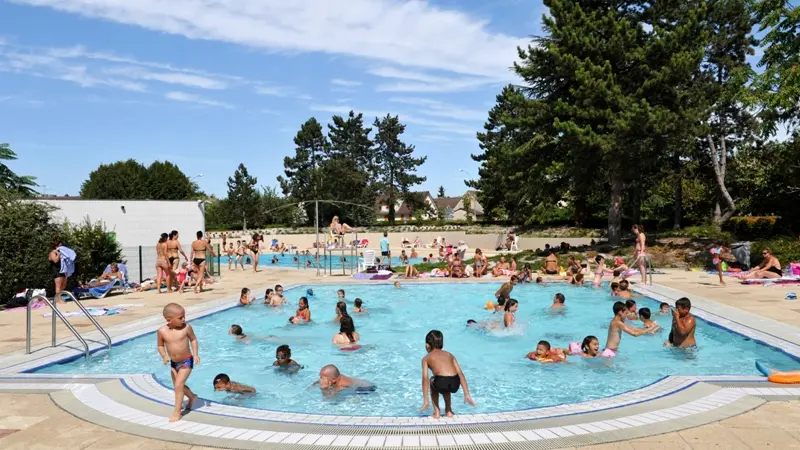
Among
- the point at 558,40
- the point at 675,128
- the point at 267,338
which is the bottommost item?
the point at 267,338

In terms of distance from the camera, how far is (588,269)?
21.2 m

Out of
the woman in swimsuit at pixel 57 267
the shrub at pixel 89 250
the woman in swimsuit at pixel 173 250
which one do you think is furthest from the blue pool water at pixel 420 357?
the shrub at pixel 89 250

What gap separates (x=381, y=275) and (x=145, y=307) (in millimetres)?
8355

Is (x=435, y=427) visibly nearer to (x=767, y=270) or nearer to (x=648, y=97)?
(x=767, y=270)

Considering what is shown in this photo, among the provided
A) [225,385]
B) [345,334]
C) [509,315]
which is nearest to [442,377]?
[225,385]

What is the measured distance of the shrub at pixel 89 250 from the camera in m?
15.7

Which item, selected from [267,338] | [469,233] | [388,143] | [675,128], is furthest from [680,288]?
[388,143]

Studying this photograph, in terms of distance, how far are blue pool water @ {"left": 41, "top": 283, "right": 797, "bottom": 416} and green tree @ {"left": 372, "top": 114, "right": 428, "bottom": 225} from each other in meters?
49.0

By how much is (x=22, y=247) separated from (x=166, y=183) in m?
62.9

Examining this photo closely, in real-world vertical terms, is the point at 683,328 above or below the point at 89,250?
below

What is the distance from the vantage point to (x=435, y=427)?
17.3ft

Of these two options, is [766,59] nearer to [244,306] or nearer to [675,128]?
[675,128]

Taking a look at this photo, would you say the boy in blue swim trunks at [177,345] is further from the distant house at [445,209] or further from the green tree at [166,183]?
the distant house at [445,209]

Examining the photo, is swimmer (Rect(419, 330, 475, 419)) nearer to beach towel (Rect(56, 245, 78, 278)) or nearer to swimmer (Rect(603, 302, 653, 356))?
swimmer (Rect(603, 302, 653, 356))
